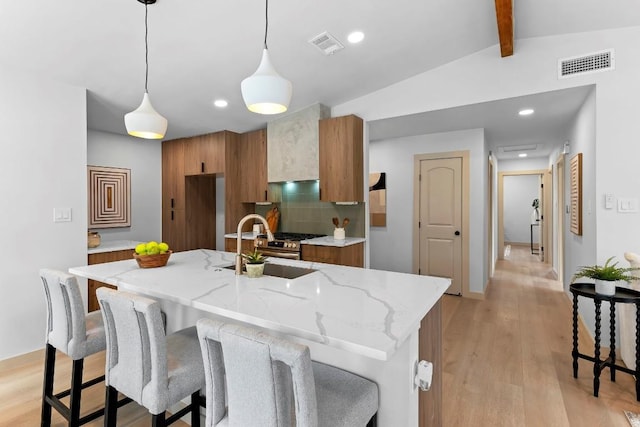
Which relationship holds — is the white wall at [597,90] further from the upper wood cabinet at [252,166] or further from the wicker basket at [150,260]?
the wicker basket at [150,260]

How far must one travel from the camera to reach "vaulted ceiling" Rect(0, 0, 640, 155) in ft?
7.63

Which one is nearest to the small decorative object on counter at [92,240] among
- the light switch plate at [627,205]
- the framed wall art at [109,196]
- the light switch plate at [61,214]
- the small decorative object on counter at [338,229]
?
the light switch plate at [61,214]

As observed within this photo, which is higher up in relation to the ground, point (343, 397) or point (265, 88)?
point (265, 88)

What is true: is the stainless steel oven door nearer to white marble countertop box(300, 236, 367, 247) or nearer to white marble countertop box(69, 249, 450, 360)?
white marble countertop box(300, 236, 367, 247)

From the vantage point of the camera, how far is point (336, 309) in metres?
1.35

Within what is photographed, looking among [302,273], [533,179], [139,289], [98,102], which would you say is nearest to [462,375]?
[302,273]

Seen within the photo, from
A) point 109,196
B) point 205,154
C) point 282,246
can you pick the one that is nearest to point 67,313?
point 282,246

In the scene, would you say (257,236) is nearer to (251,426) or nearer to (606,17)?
(251,426)

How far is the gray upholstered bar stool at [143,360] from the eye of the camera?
1333 mm

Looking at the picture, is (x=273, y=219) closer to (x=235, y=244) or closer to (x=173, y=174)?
(x=235, y=244)

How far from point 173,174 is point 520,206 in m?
9.83

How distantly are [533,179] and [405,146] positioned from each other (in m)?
7.02

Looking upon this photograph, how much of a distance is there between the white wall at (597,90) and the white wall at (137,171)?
4082 mm

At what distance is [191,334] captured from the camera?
1.76 m
